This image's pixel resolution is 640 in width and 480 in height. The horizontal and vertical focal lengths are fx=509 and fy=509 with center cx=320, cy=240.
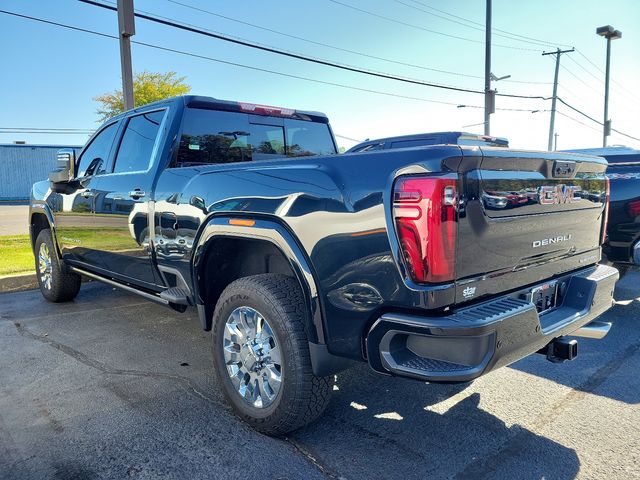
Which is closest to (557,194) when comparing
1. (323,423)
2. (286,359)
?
(286,359)

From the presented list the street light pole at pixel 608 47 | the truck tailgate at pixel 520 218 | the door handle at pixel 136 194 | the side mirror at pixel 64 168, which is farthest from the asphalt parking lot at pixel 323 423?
the street light pole at pixel 608 47

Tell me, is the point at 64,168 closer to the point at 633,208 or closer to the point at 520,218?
the point at 520,218

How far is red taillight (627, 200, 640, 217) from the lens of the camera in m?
5.29

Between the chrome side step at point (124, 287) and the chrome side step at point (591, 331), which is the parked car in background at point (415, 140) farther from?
the chrome side step at point (591, 331)

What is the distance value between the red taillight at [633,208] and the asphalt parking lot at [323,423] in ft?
4.98

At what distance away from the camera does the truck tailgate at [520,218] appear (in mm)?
2283

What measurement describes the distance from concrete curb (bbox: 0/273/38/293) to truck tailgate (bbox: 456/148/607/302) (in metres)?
6.44

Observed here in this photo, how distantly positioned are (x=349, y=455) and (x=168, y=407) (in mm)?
1253

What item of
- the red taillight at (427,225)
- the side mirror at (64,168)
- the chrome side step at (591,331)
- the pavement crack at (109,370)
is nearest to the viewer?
the red taillight at (427,225)

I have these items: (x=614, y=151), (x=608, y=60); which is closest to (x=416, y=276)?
(x=614, y=151)

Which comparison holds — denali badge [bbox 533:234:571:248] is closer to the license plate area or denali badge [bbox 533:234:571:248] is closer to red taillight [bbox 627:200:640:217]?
the license plate area

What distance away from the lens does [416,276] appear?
7.22ft

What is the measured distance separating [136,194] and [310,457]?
7.85 ft

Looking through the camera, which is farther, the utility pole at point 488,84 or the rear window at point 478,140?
the utility pole at point 488,84
